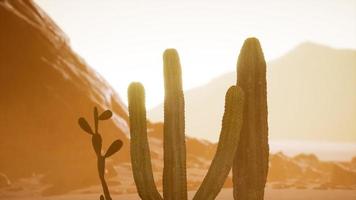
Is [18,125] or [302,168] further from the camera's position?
[302,168]

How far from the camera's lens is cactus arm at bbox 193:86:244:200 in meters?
8.48

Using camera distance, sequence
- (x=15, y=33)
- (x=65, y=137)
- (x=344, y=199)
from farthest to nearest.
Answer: (x=15, y=33), (x=65, y=137), (x=344, y=199)

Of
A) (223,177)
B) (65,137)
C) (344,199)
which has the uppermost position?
(65,137)

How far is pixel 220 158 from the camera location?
8547 mm

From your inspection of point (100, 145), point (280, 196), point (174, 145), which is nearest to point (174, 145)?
point (174, 145)

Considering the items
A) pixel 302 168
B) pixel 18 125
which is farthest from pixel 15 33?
pixel 302 168

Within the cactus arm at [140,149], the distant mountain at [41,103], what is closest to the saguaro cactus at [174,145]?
the cactus arm at [140,149]

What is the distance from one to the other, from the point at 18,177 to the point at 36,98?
6509 mm

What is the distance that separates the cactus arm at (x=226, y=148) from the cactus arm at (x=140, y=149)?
2.56ft

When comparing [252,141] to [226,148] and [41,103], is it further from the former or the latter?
[41,103]

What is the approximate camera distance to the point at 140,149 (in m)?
8.45

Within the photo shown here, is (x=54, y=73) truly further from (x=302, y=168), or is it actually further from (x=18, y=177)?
(x=302, y=168)

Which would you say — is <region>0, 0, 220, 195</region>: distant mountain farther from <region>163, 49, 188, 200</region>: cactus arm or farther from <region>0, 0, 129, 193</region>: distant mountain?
<region>163, 49, 188, 200</region>: cactus arm

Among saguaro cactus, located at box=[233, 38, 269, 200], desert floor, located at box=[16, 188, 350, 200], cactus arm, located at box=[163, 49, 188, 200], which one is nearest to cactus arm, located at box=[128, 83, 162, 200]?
cactus arm, located at box=[163, 49, 188, 200]
